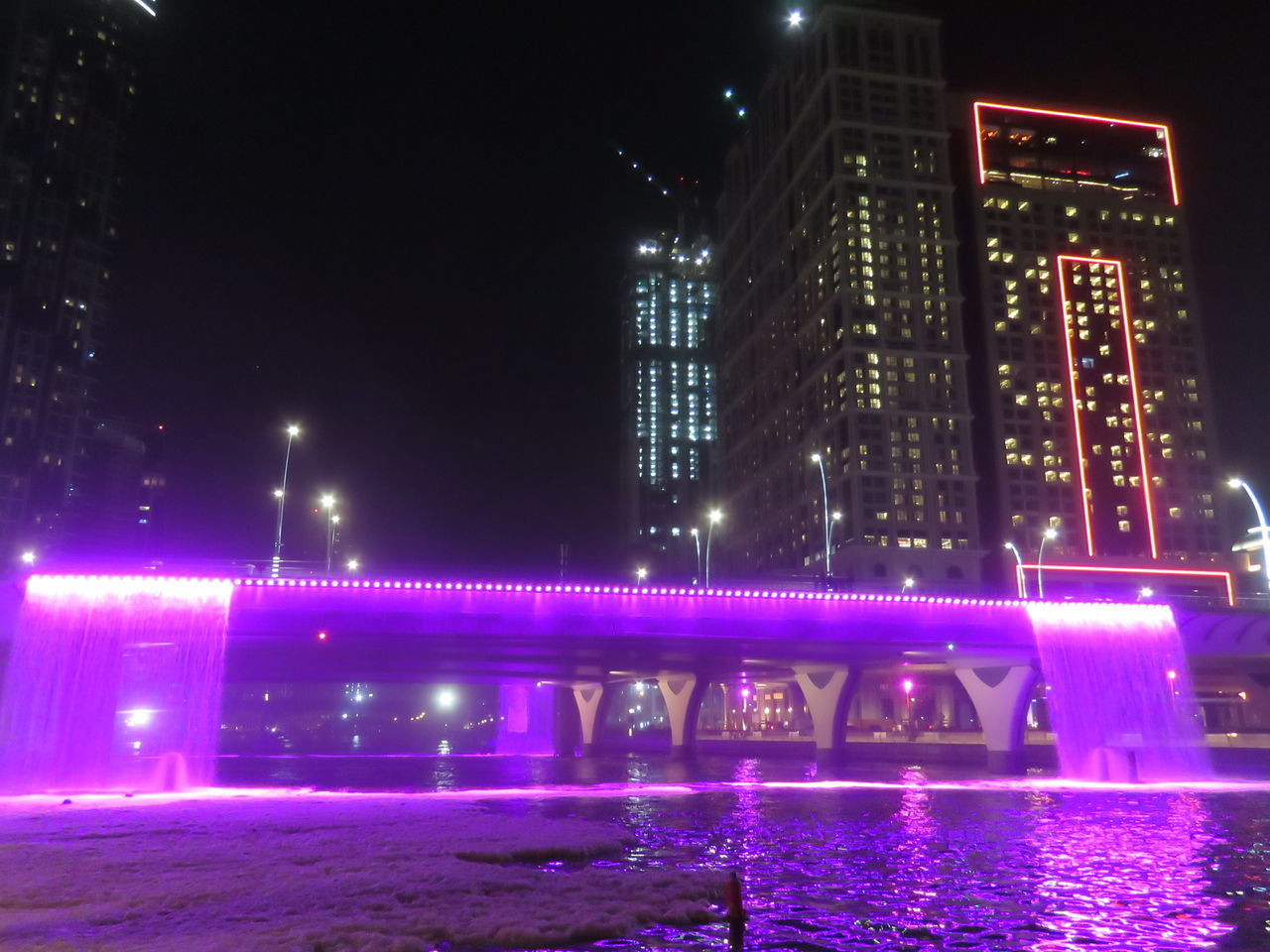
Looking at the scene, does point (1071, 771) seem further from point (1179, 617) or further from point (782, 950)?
point (782, 950)

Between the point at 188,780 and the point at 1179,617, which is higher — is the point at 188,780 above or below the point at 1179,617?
below

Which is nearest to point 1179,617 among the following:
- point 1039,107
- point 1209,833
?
point 1209,833

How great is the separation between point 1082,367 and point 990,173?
41.5 meters

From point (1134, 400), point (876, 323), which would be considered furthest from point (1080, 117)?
point (876, 323)

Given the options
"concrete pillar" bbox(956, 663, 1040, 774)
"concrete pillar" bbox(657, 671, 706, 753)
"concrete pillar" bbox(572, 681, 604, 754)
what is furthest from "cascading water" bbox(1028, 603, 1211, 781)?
"concrete pillar" bbox(572, 681, 604, 754)

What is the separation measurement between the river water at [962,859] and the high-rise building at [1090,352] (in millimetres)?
125392

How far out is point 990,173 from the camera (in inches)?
7456

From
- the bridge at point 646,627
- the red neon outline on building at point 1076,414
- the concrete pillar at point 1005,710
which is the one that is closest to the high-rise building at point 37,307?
the bridge at point 646,627

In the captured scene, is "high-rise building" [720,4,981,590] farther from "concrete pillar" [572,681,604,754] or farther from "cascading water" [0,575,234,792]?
"cascading water" [0,575,234,792]

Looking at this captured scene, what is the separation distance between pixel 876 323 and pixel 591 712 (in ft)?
268

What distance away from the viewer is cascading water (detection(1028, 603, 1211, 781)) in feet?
217

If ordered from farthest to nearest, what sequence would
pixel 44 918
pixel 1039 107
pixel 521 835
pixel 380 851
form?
pixel 1039 107 → pixel 521 835 → pixel 380 851 → pixel 44 918

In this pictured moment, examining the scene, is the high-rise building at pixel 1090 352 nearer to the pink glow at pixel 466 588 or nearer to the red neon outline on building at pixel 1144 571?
the red neon outline on building at pixel 1144 571

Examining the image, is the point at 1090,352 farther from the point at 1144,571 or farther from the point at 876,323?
the point at 876,323
